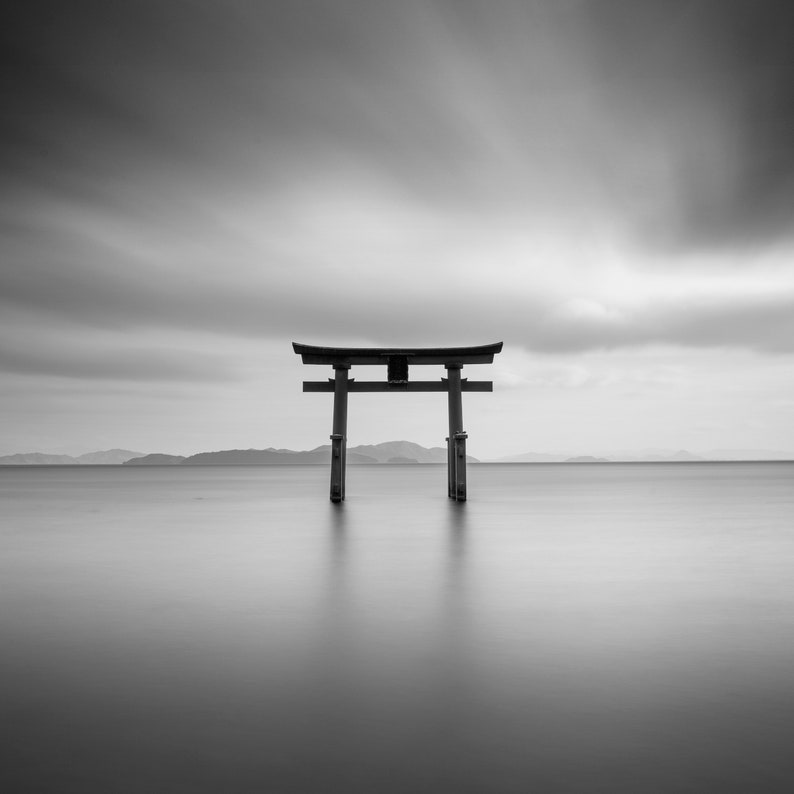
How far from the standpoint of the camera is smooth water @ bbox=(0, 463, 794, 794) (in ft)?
10.2

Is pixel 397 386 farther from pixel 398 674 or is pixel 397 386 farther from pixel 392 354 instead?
pixel 398 674

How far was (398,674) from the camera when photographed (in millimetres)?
4605

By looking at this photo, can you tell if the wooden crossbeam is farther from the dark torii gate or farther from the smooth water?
the smooth water

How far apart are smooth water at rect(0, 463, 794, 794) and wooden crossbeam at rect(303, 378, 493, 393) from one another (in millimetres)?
8850

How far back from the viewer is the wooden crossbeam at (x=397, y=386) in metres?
19.3

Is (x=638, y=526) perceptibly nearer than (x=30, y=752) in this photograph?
No

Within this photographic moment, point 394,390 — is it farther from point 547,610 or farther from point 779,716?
point 779,716

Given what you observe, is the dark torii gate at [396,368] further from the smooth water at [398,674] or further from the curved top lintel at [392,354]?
the smooth water at [398,674]

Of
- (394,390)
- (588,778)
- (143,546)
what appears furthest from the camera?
(394,390)

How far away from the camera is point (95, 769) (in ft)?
10.2

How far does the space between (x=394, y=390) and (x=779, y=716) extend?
15.9 m

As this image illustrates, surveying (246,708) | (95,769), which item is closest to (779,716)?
(246,708)

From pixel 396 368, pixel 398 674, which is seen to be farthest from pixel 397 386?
pixel 398 674

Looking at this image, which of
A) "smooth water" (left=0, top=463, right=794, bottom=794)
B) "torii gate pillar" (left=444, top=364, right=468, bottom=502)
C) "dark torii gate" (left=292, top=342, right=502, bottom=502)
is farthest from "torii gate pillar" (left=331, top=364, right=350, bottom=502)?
"smooth water" (left=0, top=463, right=794, bottom=794)
